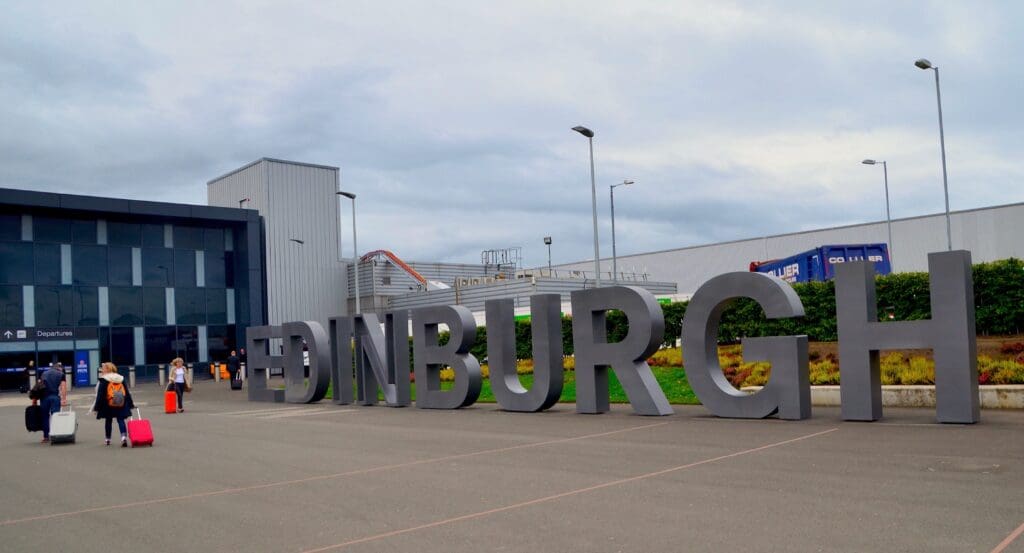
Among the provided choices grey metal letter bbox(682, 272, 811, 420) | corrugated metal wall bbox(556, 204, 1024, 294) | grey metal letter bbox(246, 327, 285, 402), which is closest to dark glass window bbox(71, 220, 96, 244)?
grey metal letter bbox(246, 327, 285, 402)

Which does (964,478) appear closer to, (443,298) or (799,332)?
(799,332)

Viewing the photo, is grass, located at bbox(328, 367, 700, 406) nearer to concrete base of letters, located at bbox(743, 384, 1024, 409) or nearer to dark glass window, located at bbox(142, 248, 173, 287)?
concrete base of letters, located at bbox(743, 384, 1024, 409)

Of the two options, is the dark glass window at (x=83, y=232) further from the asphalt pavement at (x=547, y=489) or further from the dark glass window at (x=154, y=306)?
the asphalt pavement at (x=547, y=489)

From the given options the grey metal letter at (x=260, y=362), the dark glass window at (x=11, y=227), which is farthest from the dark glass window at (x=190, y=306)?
the grey metal letter at (x=260, y=362)

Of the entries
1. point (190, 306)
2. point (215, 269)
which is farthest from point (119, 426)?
point (215, 269)

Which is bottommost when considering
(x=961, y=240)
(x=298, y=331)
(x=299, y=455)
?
(x=299, y=455)

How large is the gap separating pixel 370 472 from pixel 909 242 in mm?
50478

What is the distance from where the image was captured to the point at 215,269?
1897 inches

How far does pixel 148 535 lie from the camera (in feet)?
27.2

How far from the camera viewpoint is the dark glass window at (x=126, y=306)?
145 feet

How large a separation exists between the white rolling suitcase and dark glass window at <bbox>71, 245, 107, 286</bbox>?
29.4 metres

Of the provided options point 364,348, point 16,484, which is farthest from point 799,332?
point 16,484

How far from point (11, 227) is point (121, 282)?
5432mm

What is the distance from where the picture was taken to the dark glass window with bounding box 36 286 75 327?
4191 cm
